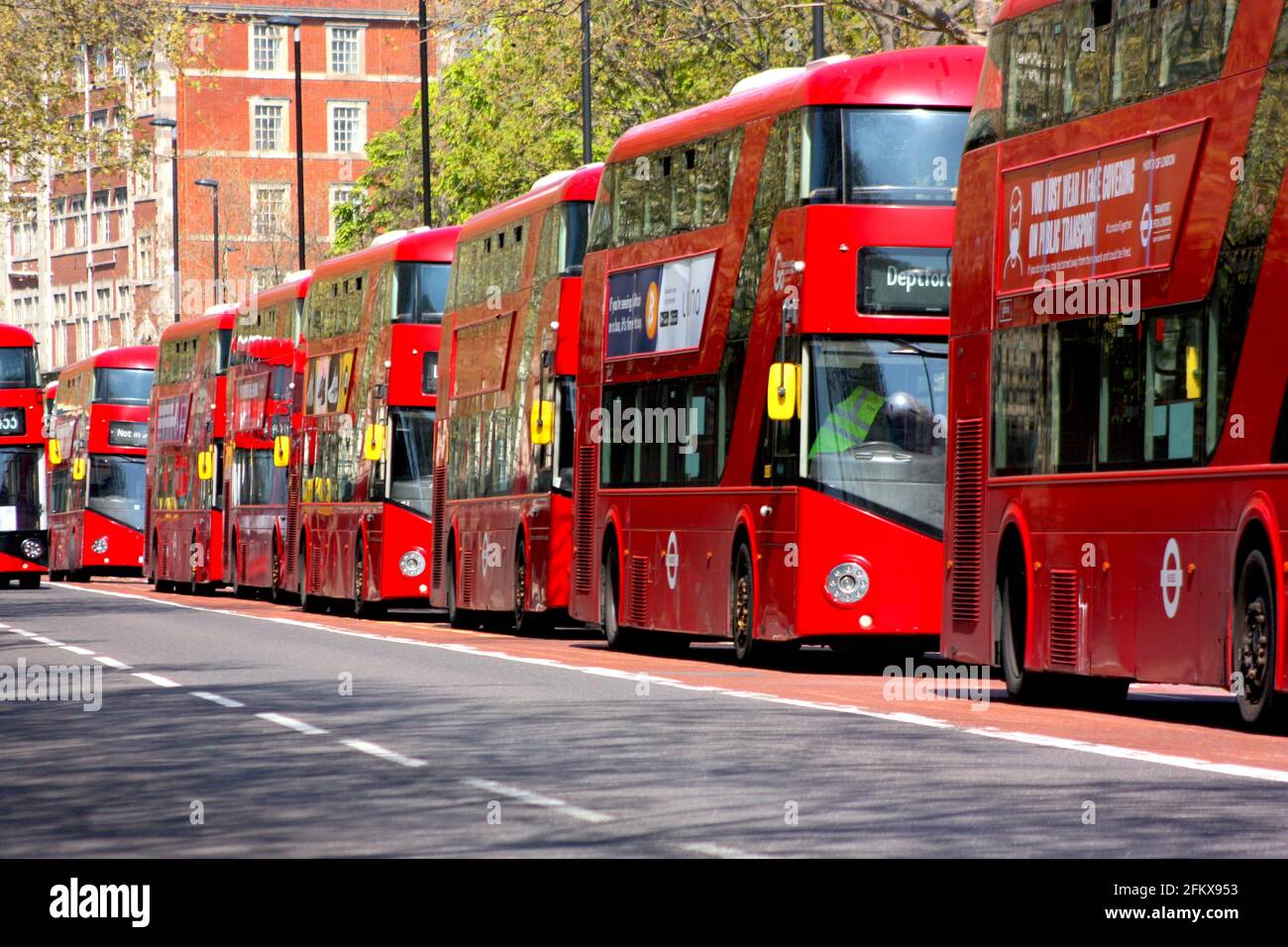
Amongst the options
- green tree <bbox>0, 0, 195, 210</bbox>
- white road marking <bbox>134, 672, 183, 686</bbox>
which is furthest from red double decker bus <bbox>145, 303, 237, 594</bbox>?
white road marking <bbox>134, 672, 183, 686</bbox>

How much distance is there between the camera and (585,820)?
11578mm

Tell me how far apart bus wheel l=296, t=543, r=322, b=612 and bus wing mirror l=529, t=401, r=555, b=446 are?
12871mm

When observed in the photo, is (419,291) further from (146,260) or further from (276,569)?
(146,260)

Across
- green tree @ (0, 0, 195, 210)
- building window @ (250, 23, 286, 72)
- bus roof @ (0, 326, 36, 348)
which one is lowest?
bus roof @ (0, 326, 36, 348)

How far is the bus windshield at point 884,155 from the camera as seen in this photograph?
2330 centimetres

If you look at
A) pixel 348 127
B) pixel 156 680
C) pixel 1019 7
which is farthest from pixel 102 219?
pixel 1019 7

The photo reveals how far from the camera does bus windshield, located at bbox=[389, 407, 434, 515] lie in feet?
130

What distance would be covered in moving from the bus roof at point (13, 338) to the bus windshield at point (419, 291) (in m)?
20.0

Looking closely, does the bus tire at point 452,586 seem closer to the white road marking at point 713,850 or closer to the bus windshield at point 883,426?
the bus windshield at point 883,426

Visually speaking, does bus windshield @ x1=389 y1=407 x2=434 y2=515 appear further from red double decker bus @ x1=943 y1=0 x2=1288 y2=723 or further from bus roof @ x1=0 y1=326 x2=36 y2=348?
bus roof @ x1=0 y1=326 x2=36 y2=348

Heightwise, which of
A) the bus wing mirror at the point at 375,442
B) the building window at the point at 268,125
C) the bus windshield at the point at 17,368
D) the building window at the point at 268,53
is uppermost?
the building window at the point at 268,53

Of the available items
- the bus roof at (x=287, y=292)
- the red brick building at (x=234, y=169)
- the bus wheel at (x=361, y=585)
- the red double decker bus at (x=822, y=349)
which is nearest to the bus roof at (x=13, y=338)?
the bus roof at (x=287, y=292)

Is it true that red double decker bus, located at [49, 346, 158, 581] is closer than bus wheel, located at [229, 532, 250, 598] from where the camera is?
No
